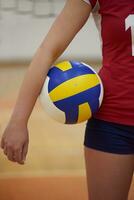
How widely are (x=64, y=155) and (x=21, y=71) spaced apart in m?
1.70

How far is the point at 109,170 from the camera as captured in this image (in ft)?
3.52

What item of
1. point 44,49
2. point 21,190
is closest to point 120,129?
point 44,49

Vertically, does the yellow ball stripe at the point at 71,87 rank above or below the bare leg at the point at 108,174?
above

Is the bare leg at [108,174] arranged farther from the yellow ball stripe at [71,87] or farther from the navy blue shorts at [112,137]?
the yellow ball stripe at [71,87]

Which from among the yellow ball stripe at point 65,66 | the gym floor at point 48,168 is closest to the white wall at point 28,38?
the gym floor at point 48,168

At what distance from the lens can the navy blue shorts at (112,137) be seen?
1049mm

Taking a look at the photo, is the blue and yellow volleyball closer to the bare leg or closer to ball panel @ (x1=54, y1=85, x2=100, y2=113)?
ball panel @ (x1=54, y1=85, x2=100, y2=113)

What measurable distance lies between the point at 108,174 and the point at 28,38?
2.87 meters

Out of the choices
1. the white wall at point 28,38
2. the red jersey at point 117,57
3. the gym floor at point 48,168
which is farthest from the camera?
the white wall at point 28,38

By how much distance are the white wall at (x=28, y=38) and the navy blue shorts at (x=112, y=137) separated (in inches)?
108

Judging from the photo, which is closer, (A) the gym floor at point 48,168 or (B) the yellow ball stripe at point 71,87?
Result: (B) the yellow ball stripe at point 71,87

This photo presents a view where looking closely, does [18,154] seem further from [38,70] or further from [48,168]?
[48,168]

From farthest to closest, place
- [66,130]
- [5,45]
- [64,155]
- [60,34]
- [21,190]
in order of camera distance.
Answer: [5,45] → [66,130] → [64,155] → [21,190] → [60,34]

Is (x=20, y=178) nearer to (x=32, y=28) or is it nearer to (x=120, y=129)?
(x=120, y=129)
